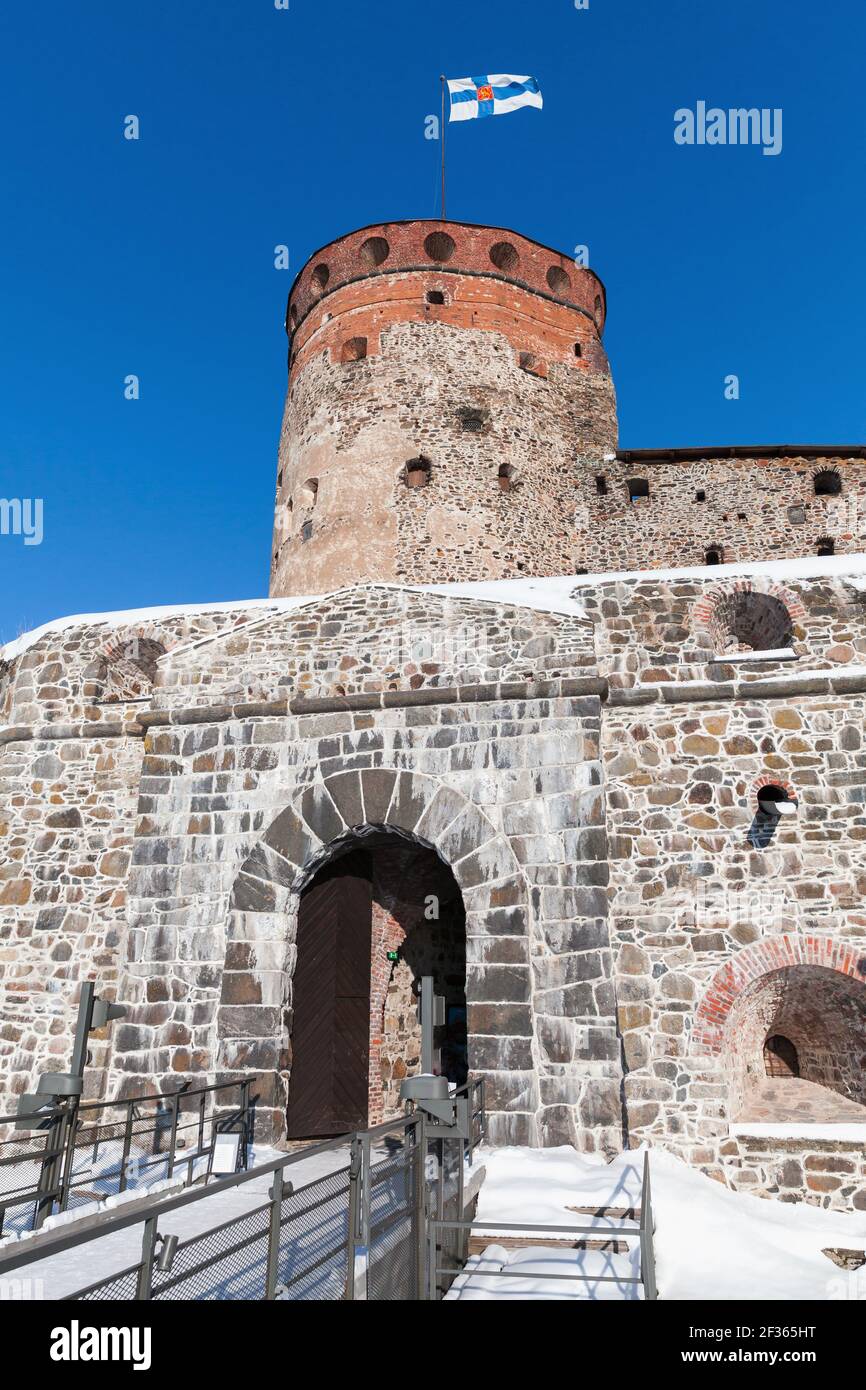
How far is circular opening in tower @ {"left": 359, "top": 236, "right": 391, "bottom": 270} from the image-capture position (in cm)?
2120

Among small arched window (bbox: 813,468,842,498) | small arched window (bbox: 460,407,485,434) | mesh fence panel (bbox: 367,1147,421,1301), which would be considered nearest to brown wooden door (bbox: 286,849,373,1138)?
mesh fence panel (bbox: 367,1147,421,1301)

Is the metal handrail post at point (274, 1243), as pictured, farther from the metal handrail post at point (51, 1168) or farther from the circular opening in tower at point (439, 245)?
the circular opening in tower at point (439, 245)

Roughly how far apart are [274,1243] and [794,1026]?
7146mm

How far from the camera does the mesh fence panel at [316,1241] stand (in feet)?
14.1

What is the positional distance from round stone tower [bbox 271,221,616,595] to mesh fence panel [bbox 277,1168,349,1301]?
571 inches

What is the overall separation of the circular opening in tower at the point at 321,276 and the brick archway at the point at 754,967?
62.3 ft

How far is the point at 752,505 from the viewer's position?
19.6m

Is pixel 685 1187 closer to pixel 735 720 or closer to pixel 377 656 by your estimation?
pixel 735 720

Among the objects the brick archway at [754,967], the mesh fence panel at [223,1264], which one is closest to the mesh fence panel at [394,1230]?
the mesh fence panel at [223,1264]

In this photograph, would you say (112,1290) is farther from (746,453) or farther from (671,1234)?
(746,453)

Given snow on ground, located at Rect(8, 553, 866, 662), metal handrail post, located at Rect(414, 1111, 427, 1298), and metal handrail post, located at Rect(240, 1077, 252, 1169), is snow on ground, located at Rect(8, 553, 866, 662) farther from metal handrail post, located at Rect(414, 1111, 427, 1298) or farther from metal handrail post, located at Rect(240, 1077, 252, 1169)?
metal handrail post, located at Rect(414, 1111, 427, 1298)

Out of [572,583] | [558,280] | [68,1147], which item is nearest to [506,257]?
[558,280]

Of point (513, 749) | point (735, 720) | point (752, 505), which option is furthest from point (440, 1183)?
point (752, 505)
